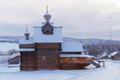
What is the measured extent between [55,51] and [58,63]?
1.96 meters

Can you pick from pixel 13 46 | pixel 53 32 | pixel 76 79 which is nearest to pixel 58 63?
pixel 53 32

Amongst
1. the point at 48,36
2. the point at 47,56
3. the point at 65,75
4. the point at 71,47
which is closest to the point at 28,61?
the point at 47,56

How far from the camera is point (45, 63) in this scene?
1971 inches

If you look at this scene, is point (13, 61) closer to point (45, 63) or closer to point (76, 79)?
point (45, 63)

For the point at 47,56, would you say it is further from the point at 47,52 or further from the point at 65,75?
the point at 65,75

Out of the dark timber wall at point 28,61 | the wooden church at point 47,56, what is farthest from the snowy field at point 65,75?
the dark timber wall at point 28,61

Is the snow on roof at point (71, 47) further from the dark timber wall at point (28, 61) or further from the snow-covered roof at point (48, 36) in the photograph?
the dark timber wall at point (28, 61)

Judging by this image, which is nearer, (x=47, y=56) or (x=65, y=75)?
(x=65, y=75)

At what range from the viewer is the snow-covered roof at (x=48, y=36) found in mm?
50219

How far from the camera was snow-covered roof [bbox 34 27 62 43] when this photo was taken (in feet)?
165

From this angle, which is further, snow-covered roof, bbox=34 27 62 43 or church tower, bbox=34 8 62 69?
snow-covered roof, bbox=34 27 62 43

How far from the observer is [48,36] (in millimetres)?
50719

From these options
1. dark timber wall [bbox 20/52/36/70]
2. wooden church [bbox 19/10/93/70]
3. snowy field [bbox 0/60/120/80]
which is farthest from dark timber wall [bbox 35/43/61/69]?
snowy field [bbox 0/60/120/80]

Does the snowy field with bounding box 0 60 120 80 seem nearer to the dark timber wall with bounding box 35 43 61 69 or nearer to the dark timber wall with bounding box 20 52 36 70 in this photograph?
the dark timber wall with bounding box 35 43 61 69
